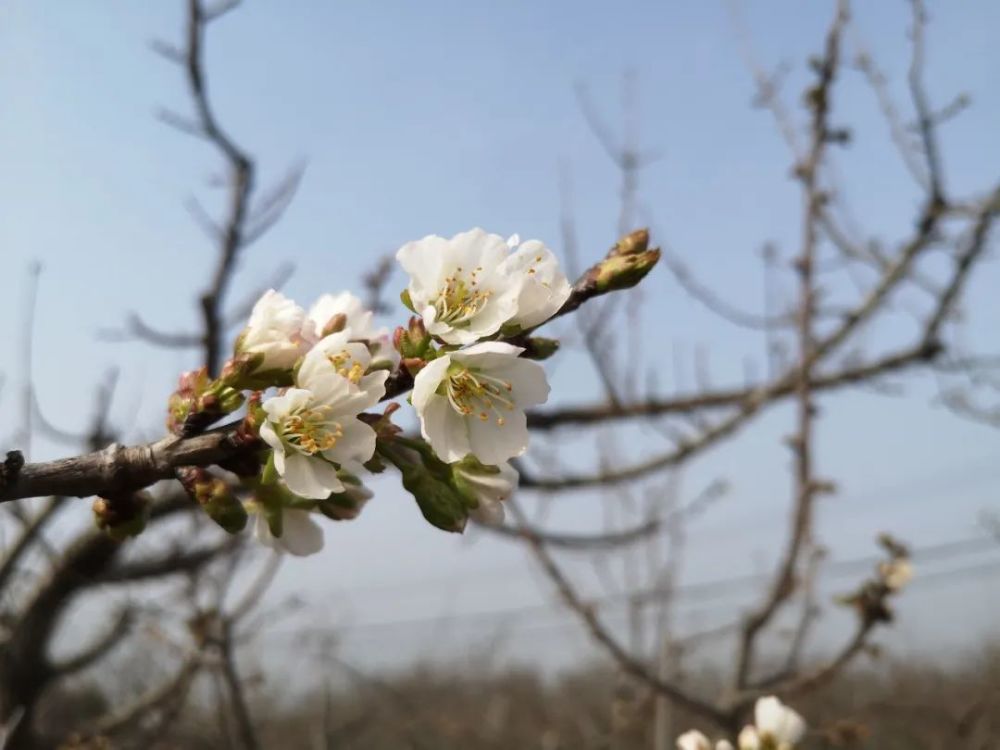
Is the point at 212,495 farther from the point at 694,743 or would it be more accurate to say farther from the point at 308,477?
the point at 694,743

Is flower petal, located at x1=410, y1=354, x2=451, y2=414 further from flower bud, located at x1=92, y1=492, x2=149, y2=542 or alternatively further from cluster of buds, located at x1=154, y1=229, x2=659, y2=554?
flower bud, located at x1=92, y1=492, x2=149, y2=542

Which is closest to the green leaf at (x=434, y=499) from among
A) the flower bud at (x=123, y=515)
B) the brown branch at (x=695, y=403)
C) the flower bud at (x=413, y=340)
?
the flower bud at (x=413, y=340)

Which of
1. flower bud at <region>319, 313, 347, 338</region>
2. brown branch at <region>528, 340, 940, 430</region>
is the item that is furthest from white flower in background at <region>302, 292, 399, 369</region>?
brown branch at <region>528, 340, 940, 430</region>

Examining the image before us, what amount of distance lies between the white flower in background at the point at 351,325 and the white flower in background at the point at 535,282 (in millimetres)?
150

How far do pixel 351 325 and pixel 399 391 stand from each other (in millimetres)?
116

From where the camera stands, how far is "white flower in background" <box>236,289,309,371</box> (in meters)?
0.78

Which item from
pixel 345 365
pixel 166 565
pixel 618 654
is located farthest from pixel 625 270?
pixel 166 565

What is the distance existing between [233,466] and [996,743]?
5.66m

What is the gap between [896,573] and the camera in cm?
195

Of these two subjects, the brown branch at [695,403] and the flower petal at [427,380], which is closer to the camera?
the flower petal at [427,380]

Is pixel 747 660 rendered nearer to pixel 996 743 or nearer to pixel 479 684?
pixel 996 743

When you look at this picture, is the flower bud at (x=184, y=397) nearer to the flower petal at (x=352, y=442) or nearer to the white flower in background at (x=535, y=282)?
the flower petal at (x=352, y=442)

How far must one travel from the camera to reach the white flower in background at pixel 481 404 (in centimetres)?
77

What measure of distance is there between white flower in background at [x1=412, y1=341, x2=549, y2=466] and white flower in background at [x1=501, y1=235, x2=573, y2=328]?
43 millimetres
